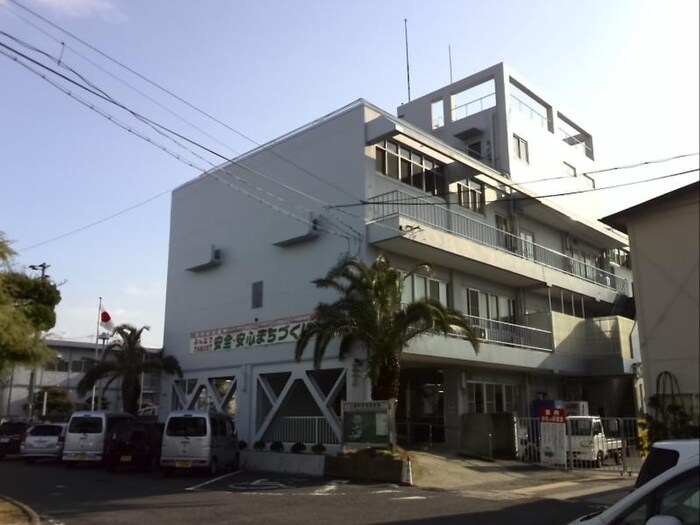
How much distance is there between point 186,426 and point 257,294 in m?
7.48

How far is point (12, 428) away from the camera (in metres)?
28.7

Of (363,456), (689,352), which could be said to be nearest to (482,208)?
(363,456)

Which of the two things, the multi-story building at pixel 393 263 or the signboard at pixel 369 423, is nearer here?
the signboard at pixel 369 423

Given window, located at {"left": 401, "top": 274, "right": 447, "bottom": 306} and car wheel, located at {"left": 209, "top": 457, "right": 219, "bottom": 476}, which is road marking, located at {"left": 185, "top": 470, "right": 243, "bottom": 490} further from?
window, located at {"left": 401, "top": 274, "right": 447, "bottom": 306}

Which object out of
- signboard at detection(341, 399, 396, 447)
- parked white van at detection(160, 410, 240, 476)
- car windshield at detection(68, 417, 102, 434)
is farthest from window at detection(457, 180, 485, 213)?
car windshield at detection(68, 417, 102, 434)

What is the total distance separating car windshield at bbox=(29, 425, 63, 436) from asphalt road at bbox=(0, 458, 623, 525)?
6.56m

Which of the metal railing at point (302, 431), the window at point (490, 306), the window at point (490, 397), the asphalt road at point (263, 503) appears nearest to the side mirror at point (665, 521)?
the asphalt road at point (263, 503)

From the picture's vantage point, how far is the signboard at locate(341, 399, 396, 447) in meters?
18.7

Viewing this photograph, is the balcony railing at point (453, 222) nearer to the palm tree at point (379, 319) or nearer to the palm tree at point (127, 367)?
the palm tree at point (379, 319)

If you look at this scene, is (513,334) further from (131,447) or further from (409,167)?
(131,447)

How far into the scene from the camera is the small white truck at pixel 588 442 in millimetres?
20938

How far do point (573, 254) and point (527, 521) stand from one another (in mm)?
25354

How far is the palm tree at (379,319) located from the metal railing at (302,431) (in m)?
3.23

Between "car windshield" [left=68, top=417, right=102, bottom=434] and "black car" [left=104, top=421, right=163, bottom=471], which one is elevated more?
"car windshield" [left=68, top=417, right=102, bottom=434]
